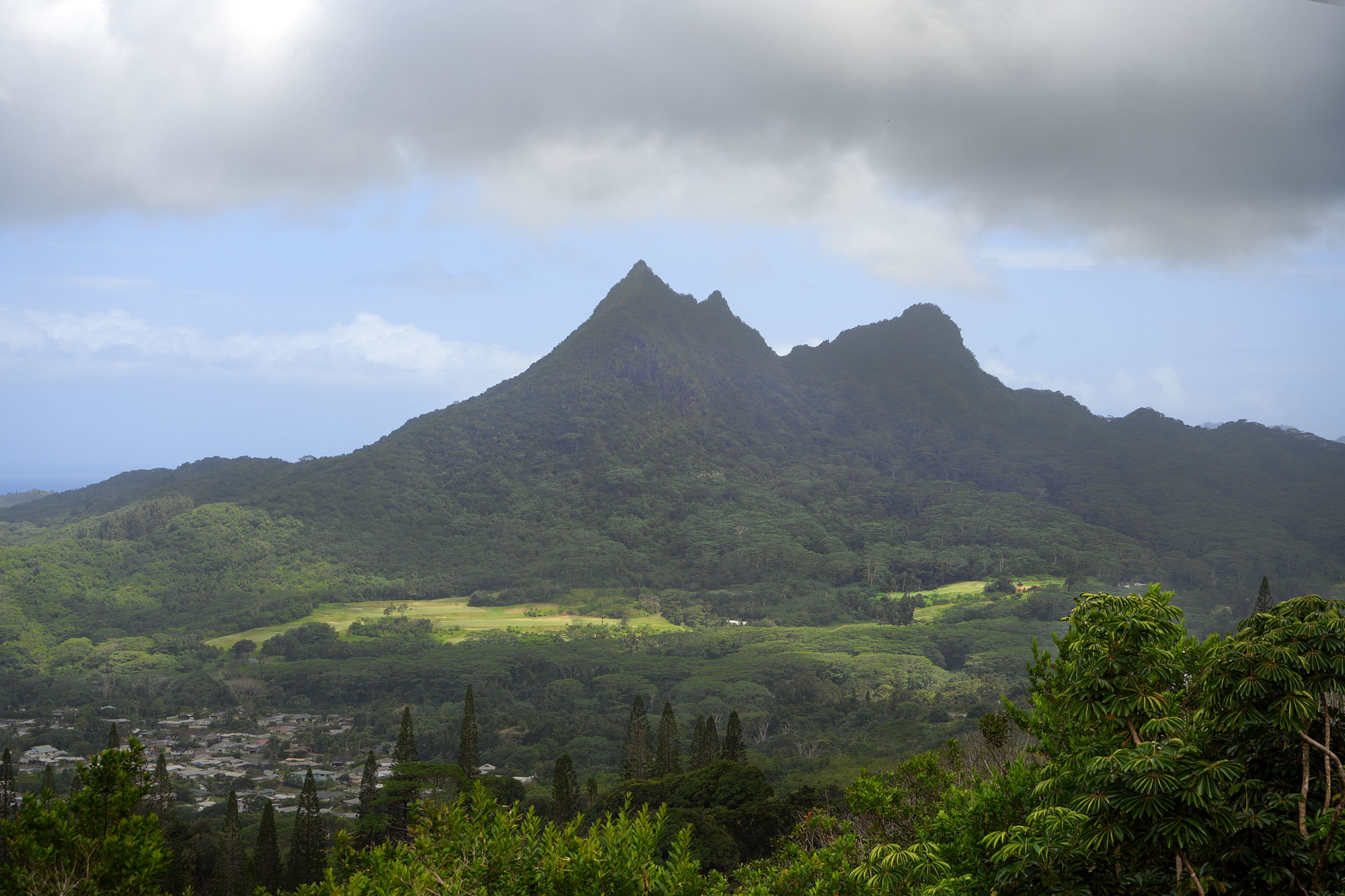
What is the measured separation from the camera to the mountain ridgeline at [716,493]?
353 ft

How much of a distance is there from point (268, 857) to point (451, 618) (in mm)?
65804

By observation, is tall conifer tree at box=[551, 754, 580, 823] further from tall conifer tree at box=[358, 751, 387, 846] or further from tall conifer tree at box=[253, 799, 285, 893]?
tall conifer tree at box=[253, 799, 285, 893]

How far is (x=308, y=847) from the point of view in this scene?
104 feet

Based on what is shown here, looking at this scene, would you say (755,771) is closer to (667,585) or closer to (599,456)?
(667,585)

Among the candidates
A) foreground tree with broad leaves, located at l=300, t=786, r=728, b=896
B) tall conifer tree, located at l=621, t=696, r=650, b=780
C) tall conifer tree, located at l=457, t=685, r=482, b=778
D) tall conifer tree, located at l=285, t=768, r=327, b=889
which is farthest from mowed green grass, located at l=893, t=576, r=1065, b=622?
foreground tree with broad leaves, located at l=300, t=786, r=728, b=896

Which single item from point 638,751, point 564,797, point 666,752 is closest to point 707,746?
point 666,752

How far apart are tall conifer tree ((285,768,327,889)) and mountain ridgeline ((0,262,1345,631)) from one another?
71117mm

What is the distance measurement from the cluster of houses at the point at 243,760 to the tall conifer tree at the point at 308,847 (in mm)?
12496

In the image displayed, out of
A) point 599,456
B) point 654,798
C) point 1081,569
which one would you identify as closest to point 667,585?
point 599,456

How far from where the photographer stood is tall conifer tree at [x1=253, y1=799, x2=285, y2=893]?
30.1 meters

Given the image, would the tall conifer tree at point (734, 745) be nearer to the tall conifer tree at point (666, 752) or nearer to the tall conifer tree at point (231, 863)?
the tall conifer tree at point (666, 752)

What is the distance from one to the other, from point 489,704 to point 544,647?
13.2 m

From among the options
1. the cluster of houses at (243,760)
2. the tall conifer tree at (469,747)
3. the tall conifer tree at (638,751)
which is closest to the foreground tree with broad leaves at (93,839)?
the tall conifer tree at (469,747)

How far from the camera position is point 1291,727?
5.32m
